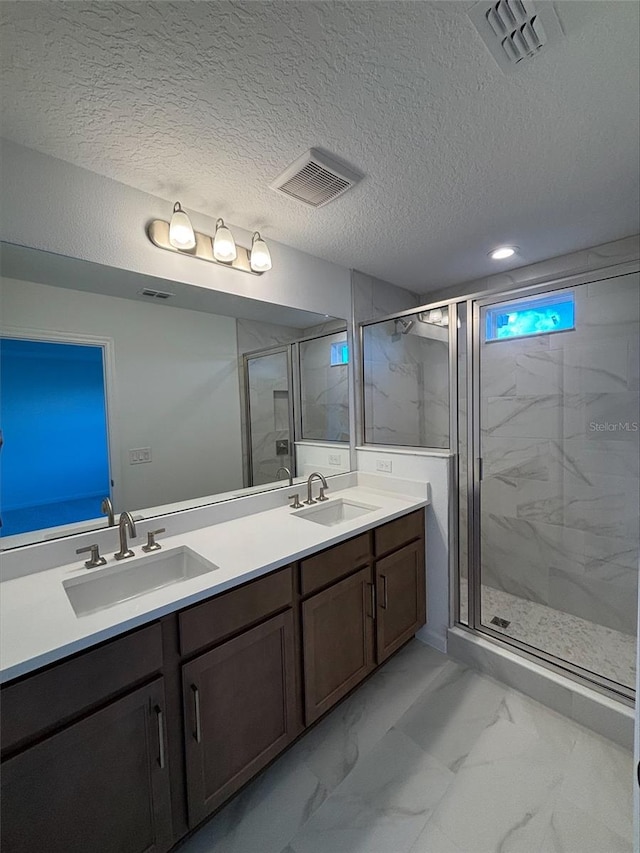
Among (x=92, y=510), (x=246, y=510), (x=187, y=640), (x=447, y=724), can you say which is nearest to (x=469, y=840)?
(x=447, y=724)

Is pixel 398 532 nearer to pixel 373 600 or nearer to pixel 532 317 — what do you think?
pixel 373 600

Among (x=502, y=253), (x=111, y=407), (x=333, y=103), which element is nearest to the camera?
(x=333, y=103)

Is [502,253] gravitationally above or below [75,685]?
above

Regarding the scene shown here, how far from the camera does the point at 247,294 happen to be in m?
1.91

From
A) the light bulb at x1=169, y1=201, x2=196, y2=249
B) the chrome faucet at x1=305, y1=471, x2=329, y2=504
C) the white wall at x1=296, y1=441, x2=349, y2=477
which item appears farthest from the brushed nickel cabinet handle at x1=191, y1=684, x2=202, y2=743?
the light bulb at x1=169, y1=201, x2=196, y2=249

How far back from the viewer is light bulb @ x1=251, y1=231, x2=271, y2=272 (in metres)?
1.86

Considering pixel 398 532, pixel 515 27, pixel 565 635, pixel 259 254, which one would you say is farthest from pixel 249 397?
pixel 565 635

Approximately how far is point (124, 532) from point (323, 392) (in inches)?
56.8

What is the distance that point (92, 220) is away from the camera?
1.41 meters

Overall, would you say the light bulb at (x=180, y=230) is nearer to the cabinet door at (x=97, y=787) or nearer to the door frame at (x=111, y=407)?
the door frame at (x=111, y=407)

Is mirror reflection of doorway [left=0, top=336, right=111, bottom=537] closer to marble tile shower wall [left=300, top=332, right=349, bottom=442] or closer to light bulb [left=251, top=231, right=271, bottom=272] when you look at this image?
light bulb [left=251, top=231, right=271, bottom=272]

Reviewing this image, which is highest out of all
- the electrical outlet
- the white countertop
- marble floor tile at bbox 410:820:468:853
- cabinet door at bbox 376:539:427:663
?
the electrical outlet

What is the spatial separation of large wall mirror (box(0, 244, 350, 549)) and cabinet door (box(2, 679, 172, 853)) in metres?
0.70

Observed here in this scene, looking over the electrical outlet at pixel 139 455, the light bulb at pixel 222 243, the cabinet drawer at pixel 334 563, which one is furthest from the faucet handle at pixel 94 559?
the light bulb at pixel 222 243
